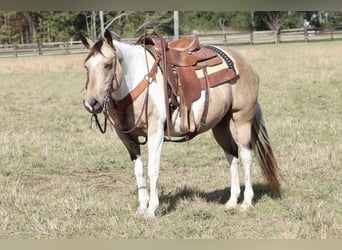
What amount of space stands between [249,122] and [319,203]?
1.10 m

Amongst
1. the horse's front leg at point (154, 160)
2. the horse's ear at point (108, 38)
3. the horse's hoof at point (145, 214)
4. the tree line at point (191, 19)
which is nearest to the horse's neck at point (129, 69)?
the horse's ear at point (108, 38)

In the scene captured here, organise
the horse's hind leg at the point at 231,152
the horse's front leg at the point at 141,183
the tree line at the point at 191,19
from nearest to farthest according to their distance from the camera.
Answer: the tree line at the point at 191,19, the horse's front leg at the point at 141,183, the horse's hind leg at the point at 231,152

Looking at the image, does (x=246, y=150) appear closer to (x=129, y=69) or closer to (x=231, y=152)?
(x=231, y=152)

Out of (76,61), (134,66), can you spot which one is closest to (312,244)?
(134,66)

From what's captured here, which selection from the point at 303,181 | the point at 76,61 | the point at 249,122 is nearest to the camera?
the point at 249,122

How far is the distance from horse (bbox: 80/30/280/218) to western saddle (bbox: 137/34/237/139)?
5cm

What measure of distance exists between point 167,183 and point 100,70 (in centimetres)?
241

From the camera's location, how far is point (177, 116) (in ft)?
13.5

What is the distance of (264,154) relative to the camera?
4.80m

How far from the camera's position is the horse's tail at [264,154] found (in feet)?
15.7

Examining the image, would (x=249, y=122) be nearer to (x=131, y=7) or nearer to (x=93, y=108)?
(x=93, y=108)

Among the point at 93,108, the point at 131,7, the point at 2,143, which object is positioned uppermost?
the point at 131,7

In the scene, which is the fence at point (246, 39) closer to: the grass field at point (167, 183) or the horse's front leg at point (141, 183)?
the grass field at point (167, 183)

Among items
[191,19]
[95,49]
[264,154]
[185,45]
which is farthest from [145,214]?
[191,19]
